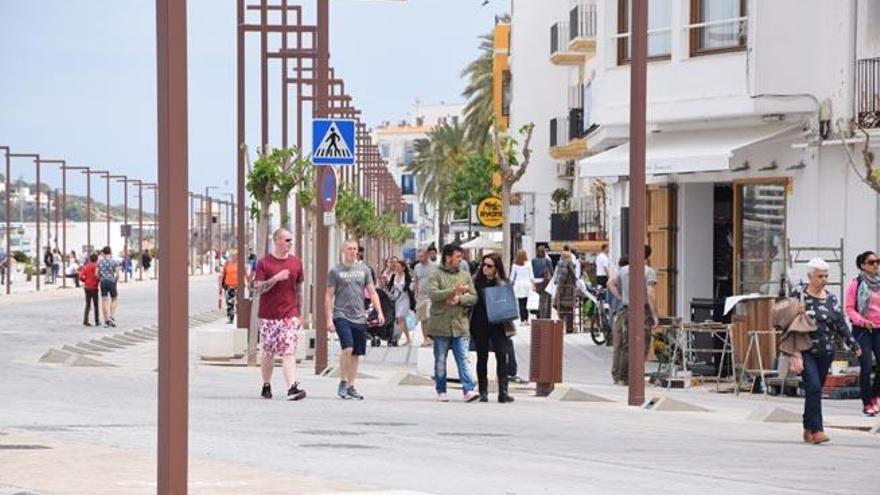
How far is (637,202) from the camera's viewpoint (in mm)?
23938

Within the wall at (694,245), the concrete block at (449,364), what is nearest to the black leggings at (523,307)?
the wall at (694,245)

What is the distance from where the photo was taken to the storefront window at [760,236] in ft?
103

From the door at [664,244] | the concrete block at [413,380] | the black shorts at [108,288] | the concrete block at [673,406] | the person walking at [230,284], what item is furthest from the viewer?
the person walking at [230,284]

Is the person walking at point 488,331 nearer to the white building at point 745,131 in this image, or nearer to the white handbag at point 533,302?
A: the white building at point 745,131

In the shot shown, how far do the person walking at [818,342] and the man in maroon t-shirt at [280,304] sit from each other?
20.4 feet

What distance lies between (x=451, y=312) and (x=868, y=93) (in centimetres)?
872

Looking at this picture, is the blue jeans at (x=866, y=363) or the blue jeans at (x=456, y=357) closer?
the blue jeans at (x=866, y=363)

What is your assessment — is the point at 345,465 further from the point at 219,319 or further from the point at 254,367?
the point at 219,319

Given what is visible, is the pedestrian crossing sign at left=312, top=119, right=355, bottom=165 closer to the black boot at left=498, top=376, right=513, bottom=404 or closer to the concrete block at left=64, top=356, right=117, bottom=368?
the black boot at left=498, top=376, right=513, bottom=404

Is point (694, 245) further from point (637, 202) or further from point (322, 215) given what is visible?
point (637, 202)

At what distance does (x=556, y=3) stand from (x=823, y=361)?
68968 millimetres

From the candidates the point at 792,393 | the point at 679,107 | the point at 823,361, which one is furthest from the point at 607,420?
the point at 679,107

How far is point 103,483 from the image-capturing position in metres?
13.4

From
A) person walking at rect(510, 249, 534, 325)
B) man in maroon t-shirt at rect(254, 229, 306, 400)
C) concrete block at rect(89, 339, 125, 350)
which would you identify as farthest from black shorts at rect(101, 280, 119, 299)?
man in maroon t-shirt at rect(254, 229, 306, 400)
